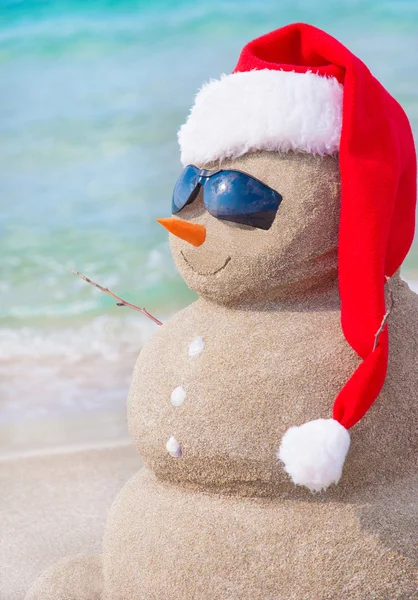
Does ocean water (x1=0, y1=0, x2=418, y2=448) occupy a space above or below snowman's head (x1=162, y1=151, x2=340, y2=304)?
below

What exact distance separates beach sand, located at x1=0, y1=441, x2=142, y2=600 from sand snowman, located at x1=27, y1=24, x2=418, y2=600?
81cm

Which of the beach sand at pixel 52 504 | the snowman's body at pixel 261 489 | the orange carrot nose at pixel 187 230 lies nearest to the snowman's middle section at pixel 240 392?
the snowman's body at pixel 261 489

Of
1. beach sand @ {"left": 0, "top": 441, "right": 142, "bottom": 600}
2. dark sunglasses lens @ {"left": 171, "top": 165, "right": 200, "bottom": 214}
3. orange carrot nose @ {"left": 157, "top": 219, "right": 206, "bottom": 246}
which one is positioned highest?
dark sunglasses lens @ {"left": 171, "top": 165, "right": 200, "bottom": 214}

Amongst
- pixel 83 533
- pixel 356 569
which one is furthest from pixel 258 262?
pixel 83 533

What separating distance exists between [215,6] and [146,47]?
39 centimetres

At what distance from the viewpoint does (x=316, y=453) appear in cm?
124

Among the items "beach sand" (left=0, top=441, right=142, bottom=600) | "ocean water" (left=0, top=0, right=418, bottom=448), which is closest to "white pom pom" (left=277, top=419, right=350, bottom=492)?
"beach sand" (left=0, top=441, right=142, bottom=600)

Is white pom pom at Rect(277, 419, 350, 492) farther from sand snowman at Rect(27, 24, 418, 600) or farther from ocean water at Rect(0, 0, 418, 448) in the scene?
ocean water at Rect(0, 0, 418, 448)

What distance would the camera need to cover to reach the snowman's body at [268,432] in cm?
131

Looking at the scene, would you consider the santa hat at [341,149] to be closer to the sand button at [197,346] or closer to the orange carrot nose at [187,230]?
the orange carrot nose at [187,230]

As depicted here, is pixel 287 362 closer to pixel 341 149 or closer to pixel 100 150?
pixel 341 149

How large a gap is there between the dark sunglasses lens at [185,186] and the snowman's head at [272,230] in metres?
0.04

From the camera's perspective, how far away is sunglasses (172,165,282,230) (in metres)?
1.38

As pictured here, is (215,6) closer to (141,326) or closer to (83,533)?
(141,326)
